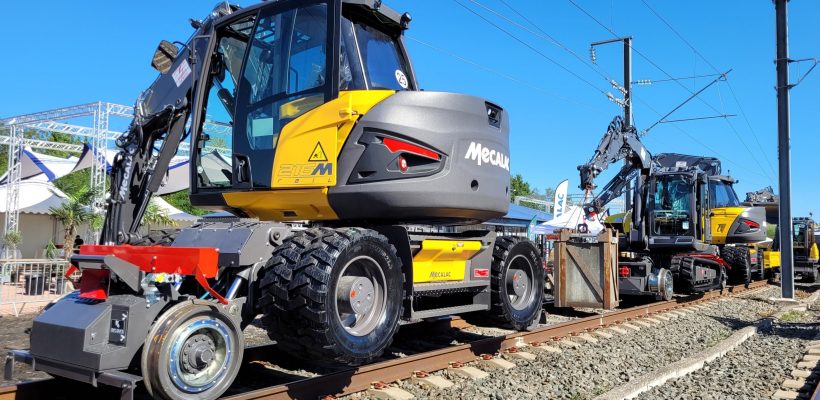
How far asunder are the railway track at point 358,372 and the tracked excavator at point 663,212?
4.57m

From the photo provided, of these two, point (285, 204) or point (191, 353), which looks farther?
point (285, 204)

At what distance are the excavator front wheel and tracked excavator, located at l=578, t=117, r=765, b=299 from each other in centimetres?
978

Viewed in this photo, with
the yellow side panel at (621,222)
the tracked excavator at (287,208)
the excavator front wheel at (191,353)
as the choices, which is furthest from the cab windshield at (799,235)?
the excavator front wheel at (191,353)

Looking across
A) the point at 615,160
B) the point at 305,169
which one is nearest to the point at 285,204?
the point at 305,169

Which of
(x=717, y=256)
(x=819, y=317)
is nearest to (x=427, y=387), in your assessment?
(x=819, y=317)

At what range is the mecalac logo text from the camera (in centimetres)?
558

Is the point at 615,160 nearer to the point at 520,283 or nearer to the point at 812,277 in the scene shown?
the point at 520,283

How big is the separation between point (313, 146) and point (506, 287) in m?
2.92

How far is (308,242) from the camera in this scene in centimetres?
445

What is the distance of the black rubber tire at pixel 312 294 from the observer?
4207 millimetres

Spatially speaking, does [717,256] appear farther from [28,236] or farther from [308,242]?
[28,236]

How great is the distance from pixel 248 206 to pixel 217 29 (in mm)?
1711

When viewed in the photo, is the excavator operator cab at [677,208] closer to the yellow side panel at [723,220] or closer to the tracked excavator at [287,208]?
the yellow side panel at [723,220]

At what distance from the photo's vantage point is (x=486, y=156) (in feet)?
19.1
